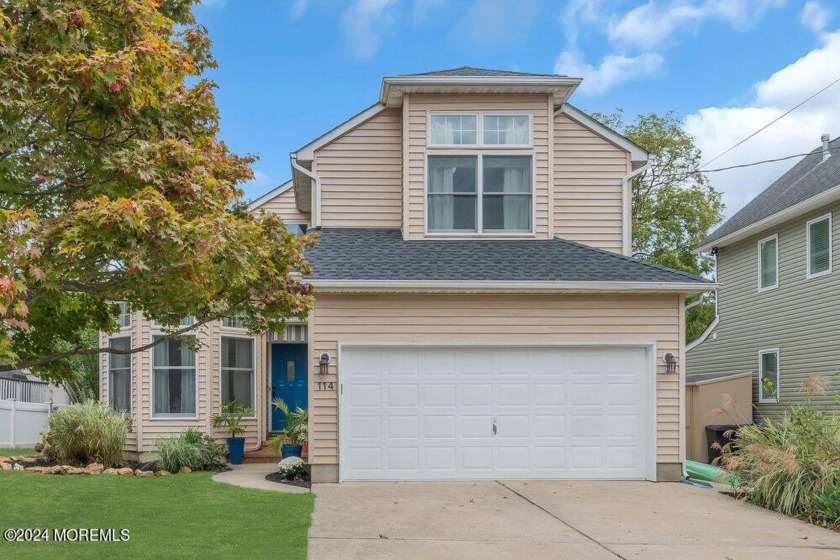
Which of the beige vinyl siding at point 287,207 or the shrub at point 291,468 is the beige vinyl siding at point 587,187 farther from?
the beige vinyl siding at point 287,207

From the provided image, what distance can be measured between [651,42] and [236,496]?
72.0 ft

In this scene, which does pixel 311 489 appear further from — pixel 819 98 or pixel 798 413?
pixel 819 98

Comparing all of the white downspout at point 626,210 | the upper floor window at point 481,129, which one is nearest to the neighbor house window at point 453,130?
the upper floor window at point 481,129

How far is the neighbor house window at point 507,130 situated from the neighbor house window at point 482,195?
27 centimetres

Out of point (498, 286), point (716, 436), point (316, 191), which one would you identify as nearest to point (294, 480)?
point (498, 286)

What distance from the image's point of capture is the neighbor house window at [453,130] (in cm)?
1383

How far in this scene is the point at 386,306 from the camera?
12.1 metres

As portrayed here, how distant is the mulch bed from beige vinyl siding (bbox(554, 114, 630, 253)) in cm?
619

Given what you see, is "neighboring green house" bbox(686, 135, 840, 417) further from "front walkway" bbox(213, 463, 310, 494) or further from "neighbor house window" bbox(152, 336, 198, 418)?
"neighbor house window" bbox(152, 336, 198, 418)

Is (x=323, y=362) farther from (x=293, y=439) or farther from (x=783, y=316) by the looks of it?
(x=783, y=316)

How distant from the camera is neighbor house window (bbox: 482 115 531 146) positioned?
13836 mm

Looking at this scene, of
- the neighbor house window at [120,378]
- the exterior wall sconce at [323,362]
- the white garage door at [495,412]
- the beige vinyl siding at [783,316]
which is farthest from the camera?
the beige vinyl siding at [783,316]

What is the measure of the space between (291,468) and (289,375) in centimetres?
536

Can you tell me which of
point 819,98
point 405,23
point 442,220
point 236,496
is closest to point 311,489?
point 236,496
